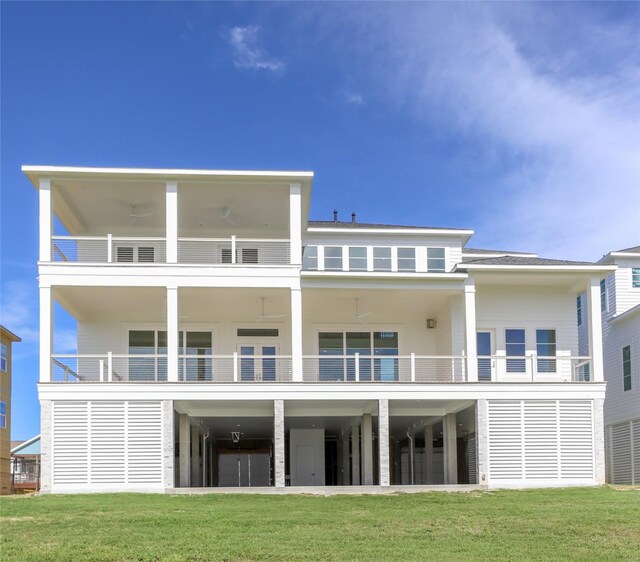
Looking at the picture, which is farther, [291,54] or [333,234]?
[333,234]

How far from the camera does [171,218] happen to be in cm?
2684

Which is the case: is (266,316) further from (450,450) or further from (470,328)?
(450,450)

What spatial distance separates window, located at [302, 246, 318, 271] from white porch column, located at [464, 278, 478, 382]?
6.59 meters

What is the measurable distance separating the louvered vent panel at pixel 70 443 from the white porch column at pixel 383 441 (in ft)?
27.0

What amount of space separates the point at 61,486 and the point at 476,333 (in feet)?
45.8

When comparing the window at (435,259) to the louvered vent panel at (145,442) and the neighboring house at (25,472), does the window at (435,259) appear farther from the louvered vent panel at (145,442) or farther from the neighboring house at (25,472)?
the neighboring house at (25,472)

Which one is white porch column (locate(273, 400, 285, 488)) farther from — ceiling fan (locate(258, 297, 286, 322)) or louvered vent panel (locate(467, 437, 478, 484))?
louvered vent panel (locate(467, 437, 478, 484))

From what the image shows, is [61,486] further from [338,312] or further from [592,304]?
[592,304]

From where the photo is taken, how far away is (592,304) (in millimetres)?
28031

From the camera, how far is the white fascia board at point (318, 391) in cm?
2541

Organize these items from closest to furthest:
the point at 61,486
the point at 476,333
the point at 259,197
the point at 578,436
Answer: the point at 61,486 → the point at 578,436 → the point at 259,197 → the point at 476,333

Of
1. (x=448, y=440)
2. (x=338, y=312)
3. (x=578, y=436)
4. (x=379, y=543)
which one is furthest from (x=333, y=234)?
(x=379, y=543)

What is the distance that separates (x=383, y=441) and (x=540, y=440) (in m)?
4.59

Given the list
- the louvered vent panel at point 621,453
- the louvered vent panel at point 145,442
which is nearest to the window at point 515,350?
the louvered vent panel at point 621,453
